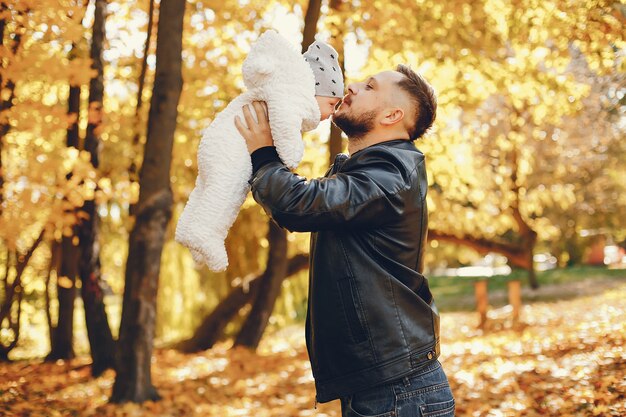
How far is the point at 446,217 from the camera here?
40.9 ft

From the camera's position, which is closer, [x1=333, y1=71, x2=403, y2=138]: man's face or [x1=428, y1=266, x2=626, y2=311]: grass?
[x1=333, y1=71, x2=403, y2=138]: man's face

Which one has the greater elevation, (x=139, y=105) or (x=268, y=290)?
(x=139, y=105)

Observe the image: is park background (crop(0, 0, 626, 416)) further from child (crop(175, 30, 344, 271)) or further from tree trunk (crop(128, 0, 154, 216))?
child (crop(175, 30, 344, 271))

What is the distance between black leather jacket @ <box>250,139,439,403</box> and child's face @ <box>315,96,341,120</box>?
0.18m

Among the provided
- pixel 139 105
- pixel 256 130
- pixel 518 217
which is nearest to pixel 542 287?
pixel 518 217

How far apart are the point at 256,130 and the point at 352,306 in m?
0.63

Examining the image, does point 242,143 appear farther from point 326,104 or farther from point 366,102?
point 366,102

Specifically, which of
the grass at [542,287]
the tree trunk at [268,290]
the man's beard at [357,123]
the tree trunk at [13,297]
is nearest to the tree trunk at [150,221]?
the tree trunk at [13,297]

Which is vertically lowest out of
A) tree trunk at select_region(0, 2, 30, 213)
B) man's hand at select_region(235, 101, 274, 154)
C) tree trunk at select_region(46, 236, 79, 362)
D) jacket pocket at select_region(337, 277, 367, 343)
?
tree trunk at select_region(46, 236, 79, 362)

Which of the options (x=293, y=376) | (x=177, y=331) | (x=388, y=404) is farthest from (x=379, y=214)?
(x=177, y=331)

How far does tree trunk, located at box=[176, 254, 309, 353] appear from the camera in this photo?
1091 cm

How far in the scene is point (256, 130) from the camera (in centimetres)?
212

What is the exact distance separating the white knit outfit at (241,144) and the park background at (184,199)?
3663 millimetres

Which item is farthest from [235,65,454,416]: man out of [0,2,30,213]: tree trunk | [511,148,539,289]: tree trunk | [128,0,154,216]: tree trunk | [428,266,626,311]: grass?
[428,266,626,311]: grass
